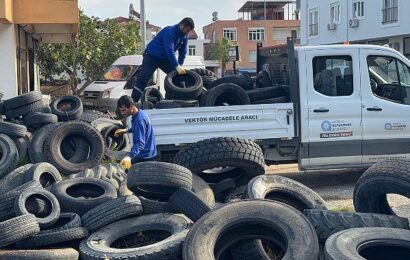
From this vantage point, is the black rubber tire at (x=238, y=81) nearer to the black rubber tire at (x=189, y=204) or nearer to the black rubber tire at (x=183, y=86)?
the black rubber tire at (x=183, y=86)

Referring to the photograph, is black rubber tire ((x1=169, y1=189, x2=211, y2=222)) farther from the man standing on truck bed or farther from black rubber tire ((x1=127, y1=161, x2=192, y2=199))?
the man standing on truck bed

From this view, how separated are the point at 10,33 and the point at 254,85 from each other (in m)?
8.19

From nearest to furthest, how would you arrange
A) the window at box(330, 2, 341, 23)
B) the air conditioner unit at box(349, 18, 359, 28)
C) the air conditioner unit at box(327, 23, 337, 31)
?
the air conditioner unit at box(349, 18, 359, 28)
the air conditioner unit at box(327, 23, 337, 31)
the window at box(330, 2, 341, 23)

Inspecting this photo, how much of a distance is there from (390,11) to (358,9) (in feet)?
16.2

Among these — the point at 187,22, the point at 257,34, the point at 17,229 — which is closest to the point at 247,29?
the point at 257,34

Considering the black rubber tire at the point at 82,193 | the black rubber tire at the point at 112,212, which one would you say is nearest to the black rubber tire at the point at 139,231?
the black rubber tire at the point at 112,212

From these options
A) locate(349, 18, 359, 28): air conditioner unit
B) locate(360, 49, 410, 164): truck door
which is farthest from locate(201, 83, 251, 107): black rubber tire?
locate(349, 18, 359, 28): air conditioner unit

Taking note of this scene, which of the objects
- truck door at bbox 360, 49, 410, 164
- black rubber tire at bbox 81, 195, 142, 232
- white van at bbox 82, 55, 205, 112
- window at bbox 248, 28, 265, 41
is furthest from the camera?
window at bbox 248, 28, 265, 41

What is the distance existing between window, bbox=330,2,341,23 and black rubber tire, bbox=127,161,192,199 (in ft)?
151

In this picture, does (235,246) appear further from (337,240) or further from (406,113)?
(406,113)

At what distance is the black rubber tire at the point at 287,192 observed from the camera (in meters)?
6.78

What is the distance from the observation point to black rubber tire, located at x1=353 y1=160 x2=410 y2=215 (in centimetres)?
620

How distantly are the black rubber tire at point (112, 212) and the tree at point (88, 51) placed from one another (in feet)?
74.9

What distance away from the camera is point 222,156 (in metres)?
7.56
